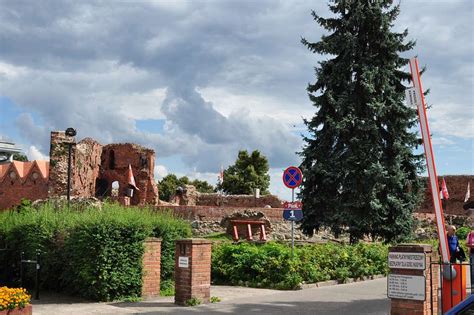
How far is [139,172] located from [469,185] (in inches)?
1196

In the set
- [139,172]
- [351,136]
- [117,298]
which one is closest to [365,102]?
[351,136]

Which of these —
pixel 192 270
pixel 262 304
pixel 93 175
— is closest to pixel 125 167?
pixel 93 175

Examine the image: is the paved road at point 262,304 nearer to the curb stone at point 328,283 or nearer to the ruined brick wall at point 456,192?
the curb stone at point 328,283

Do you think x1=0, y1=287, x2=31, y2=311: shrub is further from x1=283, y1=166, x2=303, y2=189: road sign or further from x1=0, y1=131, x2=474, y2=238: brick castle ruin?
Result: x1=0, y1=131, x2=474, y2=238: brick castle ruin

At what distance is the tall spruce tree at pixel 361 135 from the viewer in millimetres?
24625

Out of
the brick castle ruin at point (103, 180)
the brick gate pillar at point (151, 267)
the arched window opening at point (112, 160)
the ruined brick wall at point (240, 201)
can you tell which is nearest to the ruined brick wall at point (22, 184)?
the brick castle ruin at point (103, 180)

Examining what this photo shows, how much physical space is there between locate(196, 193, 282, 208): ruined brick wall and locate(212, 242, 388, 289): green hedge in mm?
28603

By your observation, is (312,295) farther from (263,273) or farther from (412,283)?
(412,283)

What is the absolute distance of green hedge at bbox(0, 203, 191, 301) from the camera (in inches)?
503

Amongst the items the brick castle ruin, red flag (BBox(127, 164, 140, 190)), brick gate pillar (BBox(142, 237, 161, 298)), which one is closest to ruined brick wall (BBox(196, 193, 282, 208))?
the brick castle ruin

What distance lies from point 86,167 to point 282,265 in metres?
38.8

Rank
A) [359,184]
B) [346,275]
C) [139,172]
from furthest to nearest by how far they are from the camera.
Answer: [139,172] < [359,184] < [346,275]

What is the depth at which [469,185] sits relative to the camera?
54625mm

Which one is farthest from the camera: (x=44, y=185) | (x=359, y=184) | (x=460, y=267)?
(x=44, y=185)
